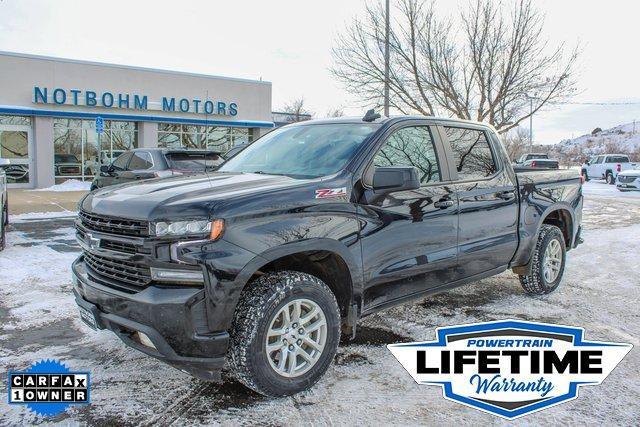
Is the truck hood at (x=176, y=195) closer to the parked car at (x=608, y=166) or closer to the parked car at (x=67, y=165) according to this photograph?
the parked car at (x=67, y=165)

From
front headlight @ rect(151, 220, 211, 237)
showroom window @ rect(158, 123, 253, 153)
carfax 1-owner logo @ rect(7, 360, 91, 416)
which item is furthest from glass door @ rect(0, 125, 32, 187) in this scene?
front headlight @ rect(151, 220, 211, 237)

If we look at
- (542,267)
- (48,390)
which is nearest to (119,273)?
(48,390)

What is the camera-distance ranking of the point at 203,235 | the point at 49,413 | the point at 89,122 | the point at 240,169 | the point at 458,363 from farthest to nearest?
1. the point at 89,122
2. the point at 240,169
3. the point at 458,363
4. the point at 49,413
5. the point at 203,235

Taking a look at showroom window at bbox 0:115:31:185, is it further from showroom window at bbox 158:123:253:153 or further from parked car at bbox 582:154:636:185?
parked car at bbox 582:154:636:185

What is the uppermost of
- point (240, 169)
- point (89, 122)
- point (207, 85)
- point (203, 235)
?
point (207, 85)

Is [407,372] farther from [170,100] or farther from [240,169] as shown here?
[170,100]

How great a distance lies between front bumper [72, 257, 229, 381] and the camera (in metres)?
2.94

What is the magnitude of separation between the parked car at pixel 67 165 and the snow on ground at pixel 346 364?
56.1 feet

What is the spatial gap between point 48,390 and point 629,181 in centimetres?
2498

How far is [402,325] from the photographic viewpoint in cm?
475

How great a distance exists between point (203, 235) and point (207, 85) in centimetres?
2426

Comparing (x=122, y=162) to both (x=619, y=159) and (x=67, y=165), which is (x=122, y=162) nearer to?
(x=67, y=165)

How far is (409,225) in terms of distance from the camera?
158 inches

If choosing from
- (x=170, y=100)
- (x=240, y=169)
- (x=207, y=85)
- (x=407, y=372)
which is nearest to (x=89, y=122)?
(x=170, y=100)
